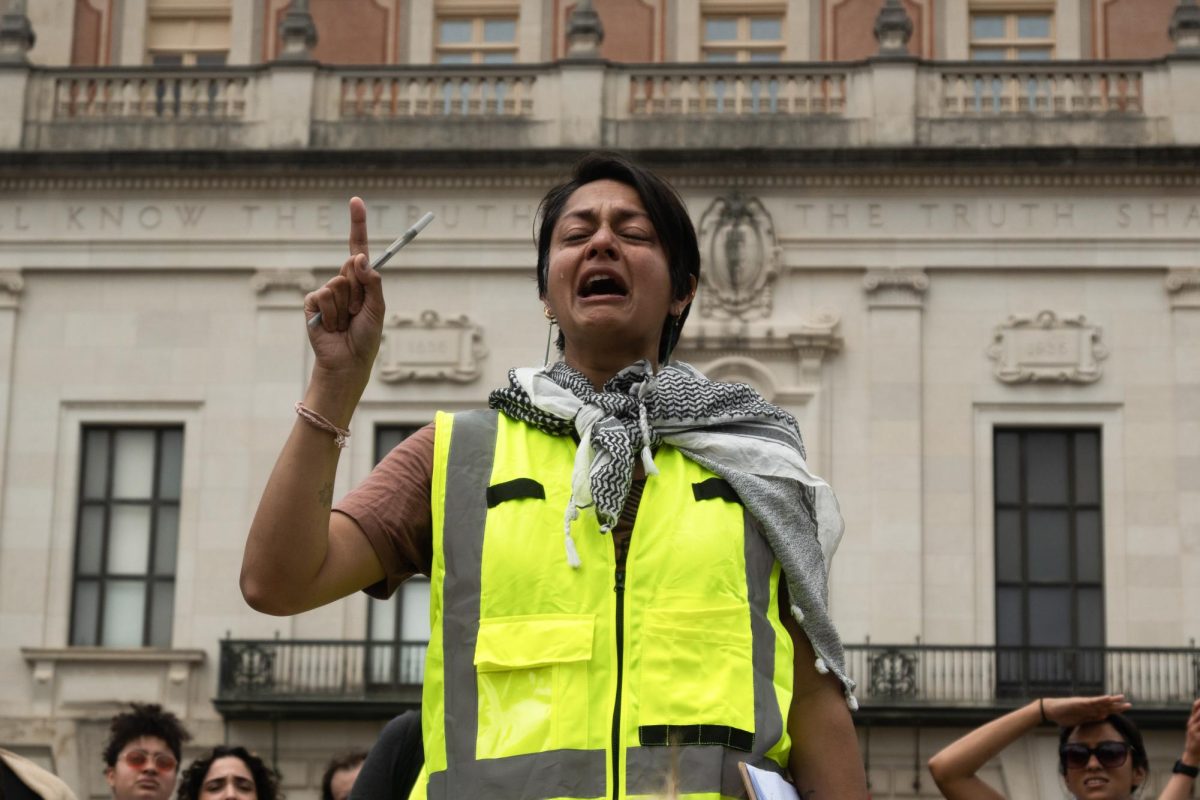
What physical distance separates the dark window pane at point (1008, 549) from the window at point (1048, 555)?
0.03 ft

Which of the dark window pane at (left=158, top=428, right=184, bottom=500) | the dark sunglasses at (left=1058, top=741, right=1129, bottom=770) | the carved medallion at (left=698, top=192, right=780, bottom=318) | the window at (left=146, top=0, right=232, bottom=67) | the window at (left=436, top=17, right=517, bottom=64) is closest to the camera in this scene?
the dark sunglasses at (left=1058, top=741, right=1129, bottom=770)

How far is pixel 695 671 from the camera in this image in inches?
112

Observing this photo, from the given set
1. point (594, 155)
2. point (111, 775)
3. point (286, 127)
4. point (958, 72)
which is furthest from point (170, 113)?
point (594, 155)

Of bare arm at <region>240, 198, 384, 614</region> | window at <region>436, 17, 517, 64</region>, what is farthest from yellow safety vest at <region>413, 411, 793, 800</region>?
window at <region>436, 17, 517, 64</region>

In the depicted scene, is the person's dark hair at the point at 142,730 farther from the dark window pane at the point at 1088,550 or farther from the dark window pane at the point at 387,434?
the dark window pane at the point at 1088,550

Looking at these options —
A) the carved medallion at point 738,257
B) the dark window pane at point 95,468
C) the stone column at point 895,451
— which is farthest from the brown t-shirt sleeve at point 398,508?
the dark window pane at point 95,468

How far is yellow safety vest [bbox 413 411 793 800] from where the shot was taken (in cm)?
279

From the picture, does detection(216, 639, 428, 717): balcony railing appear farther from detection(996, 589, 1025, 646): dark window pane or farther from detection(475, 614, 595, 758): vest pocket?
detection(475, 614, 595, 758): vest pocket

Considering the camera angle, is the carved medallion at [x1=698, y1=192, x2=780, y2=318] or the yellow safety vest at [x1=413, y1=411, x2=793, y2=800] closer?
the yellow safety vest at [x1=413, y1=411, x2=793, y2=800]

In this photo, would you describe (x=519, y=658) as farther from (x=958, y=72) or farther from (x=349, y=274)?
(x=958, y=72)

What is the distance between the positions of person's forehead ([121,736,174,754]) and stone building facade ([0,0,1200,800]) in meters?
15.1

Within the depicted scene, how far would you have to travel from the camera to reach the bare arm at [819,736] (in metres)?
3.02

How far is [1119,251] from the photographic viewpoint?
23688 millimetres

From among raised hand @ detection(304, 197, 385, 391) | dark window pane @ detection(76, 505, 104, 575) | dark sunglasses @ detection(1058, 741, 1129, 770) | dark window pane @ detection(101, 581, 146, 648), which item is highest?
dark window pane @ detection(76, 505, 104, 575)
